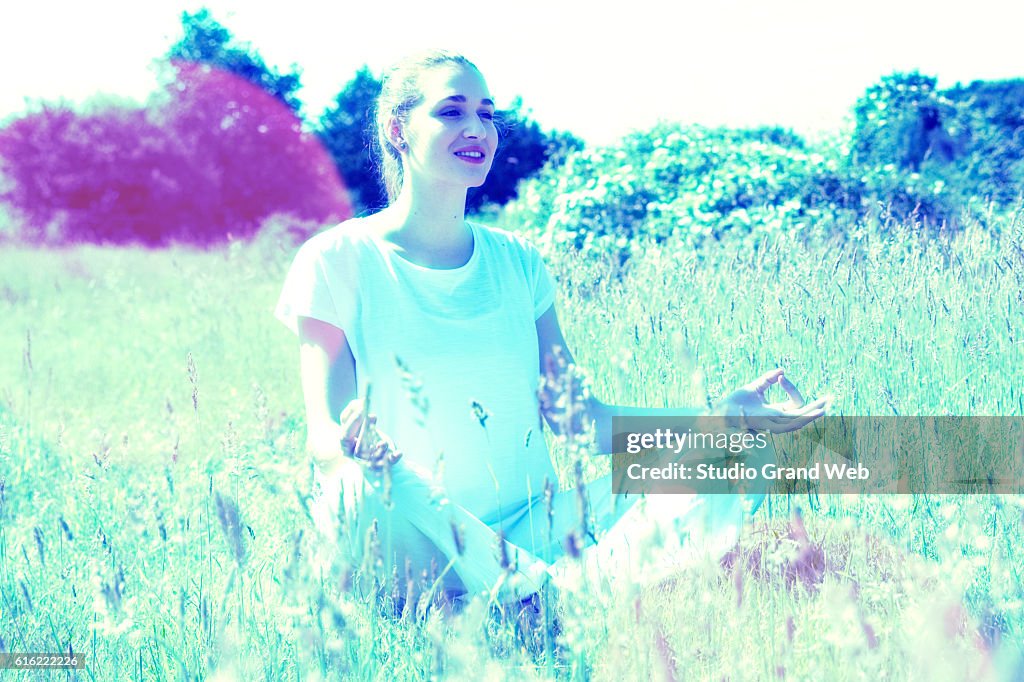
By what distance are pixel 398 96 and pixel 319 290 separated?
0.62m

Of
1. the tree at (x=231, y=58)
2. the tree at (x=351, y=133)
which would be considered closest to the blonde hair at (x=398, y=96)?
the tree at (x=351, y=133)

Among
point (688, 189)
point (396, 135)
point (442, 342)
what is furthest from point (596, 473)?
point (688, 189)

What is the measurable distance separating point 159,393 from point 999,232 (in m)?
4.16

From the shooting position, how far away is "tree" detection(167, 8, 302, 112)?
19.4m

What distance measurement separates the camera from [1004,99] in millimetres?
9211

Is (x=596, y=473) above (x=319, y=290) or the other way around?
the other way around

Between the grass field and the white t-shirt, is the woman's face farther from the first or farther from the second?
the grass field

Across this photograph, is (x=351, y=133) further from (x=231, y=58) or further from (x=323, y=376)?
Result: (x=323, y=376)

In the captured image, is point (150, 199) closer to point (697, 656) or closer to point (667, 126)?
point (667, 126)

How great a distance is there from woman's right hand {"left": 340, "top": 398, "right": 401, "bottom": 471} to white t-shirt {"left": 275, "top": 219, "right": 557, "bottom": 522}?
564 mm

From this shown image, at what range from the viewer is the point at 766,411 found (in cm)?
182

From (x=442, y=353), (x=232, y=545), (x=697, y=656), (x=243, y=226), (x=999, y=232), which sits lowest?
(x=697, y=656)

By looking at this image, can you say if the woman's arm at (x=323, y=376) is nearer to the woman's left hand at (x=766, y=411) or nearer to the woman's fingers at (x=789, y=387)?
the woman's left hand at (x=766, y=411)

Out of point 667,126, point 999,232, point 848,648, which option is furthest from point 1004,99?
point 848,648
